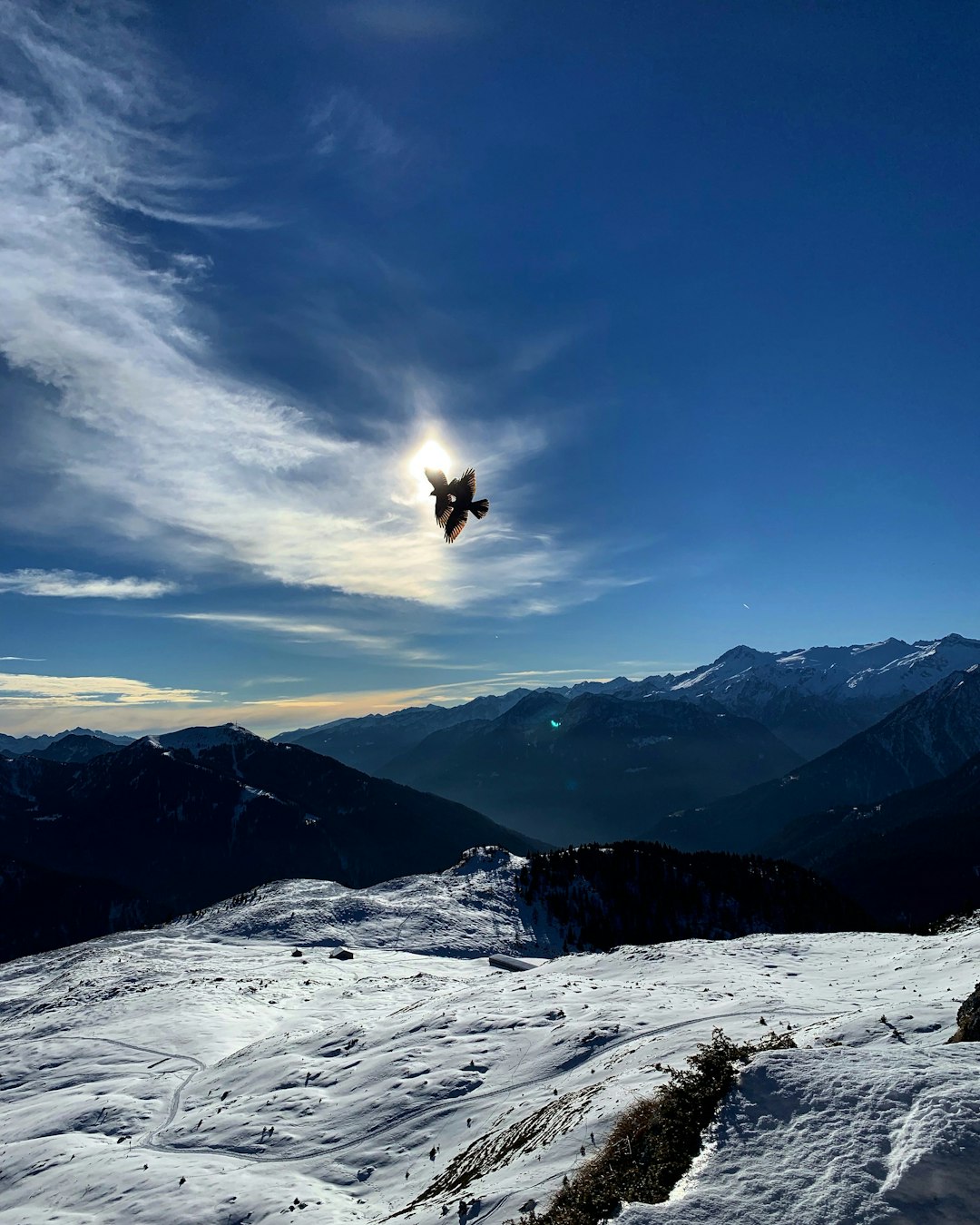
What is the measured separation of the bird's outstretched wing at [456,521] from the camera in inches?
725

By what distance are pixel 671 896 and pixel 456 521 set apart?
11376 cm

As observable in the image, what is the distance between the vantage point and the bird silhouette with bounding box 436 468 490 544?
1844 cm

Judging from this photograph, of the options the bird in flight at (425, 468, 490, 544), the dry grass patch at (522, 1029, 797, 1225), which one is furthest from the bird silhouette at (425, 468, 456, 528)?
the dry grass patch at (522, 1029, 797, 1225)

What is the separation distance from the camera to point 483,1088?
21.2 metres

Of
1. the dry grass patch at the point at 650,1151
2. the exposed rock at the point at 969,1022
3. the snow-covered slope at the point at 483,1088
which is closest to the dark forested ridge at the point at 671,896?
the snow-covered slope at the point at 483,1088

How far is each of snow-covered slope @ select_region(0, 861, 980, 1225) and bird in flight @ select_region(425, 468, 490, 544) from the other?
Result: 14743mm

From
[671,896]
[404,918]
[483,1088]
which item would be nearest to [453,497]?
[483,1088]

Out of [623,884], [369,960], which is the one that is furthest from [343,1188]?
[623,884]

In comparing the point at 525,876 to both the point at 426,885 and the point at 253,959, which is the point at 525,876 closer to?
the point at 426,885

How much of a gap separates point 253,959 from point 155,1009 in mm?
23237

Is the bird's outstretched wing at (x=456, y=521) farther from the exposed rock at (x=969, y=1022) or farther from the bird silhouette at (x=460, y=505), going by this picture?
the exposed rock at (x=969, y=1022)

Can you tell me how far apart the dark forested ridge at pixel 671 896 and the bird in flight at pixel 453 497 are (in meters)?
91.2

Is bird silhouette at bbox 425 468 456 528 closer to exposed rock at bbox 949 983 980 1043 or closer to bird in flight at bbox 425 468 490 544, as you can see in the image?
bird in flight at bbox 425 468 490 544

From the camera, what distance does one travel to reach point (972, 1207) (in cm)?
837
